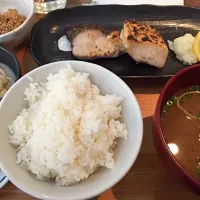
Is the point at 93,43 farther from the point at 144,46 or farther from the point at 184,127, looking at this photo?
the point at 184,127

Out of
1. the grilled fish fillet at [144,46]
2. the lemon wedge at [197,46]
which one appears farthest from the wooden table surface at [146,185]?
the lemon wedge at [197,46]

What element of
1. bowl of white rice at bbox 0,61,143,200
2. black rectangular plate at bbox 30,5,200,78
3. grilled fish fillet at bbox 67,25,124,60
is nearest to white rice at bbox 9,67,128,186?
bowl of white rice at bbox 0,61,143,200

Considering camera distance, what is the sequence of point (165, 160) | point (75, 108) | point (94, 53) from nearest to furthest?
1. point (165, 160)
2. point (75, 108)
3. point (94, 53)

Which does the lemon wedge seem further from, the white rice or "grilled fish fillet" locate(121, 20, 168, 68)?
the white rice

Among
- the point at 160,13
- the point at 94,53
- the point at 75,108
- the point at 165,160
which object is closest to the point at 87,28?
the point at 94,53

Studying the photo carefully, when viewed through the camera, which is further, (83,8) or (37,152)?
(83,8)

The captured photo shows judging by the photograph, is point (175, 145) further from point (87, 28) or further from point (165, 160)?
point (87, 28)

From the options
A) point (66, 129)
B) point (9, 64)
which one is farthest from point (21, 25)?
point (66, 129)
